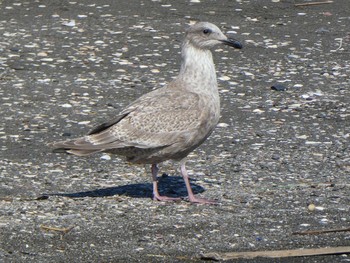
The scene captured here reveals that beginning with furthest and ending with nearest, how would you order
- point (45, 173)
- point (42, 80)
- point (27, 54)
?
point (27, 54)
point (42, 80)
point (45, 173)

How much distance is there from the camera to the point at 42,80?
1062cm

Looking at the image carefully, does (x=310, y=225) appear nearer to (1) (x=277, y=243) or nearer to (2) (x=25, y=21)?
(1) (x=277, y=243)

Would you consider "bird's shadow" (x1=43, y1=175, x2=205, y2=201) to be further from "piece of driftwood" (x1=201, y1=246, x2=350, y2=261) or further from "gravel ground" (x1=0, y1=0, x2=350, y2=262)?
"piece of driftwood" (x1=201, y1=246, x2=350, y2=261)

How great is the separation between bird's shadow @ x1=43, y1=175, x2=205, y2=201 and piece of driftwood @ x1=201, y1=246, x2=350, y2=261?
55.9 inches

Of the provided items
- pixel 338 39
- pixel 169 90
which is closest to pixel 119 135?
pixel 169 90

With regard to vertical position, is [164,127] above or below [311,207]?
above

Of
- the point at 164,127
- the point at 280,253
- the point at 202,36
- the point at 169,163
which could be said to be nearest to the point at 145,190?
the point at 164,127

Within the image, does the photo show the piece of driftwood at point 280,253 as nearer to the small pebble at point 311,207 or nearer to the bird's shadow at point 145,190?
the small pebble at point 311,207

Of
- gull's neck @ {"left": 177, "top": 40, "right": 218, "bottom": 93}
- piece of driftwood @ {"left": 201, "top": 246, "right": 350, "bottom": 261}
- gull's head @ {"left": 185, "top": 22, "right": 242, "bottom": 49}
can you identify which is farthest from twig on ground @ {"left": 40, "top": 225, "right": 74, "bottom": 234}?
gull's head @ {"left": 185, "top": 22, "right": 242, "bottom": 49}

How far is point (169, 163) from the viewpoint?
8.52 meters

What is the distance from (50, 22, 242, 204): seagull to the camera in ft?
24.0

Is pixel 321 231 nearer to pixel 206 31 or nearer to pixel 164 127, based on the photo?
pixel 164 127

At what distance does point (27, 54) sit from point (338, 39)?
149 inches

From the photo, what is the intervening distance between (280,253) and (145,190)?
1.70 metres
